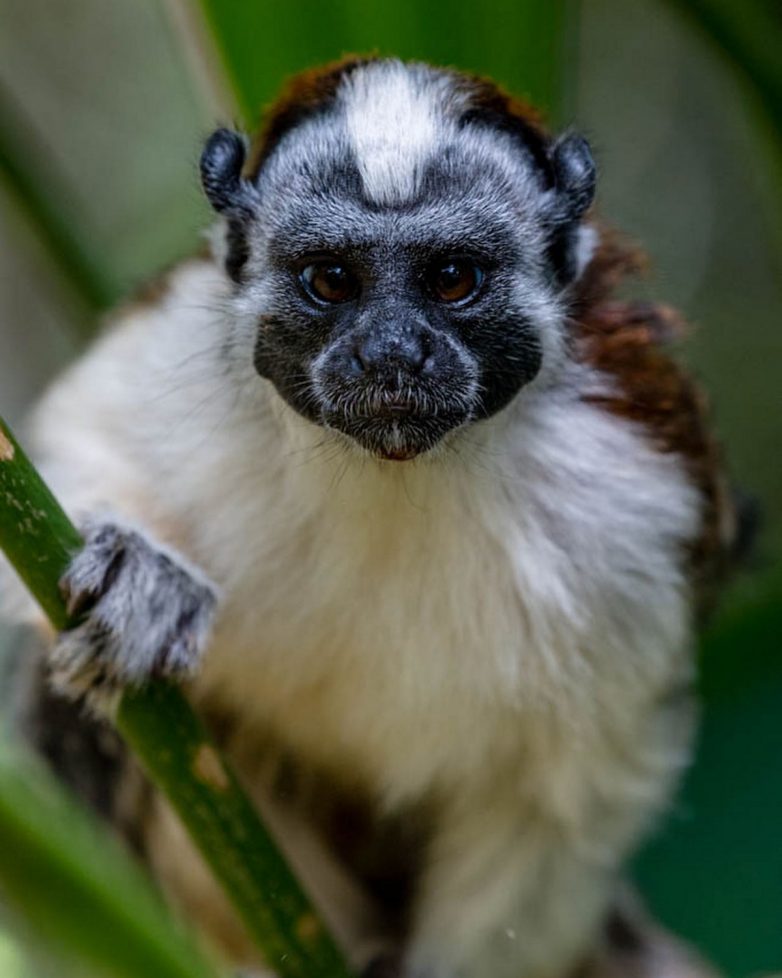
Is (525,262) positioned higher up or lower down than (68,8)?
lower down

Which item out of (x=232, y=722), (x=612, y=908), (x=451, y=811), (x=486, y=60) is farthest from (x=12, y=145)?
(x=612, y=908)

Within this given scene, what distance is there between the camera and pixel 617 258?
2.29 m

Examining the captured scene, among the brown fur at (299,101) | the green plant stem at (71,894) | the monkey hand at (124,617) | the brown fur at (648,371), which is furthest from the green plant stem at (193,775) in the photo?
the brown fur at (648,371)

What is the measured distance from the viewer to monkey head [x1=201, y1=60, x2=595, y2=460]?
68.4 inches

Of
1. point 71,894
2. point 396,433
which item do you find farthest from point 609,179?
point 71,894

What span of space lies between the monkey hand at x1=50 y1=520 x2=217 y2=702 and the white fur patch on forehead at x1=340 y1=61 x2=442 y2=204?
0.57m

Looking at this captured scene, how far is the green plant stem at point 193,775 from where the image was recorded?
60.1 inches

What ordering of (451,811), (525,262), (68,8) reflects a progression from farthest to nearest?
(68,8)
(451,811)
(525,262)

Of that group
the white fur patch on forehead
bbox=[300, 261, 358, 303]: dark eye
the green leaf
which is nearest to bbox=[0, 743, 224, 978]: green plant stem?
bbox=[300, 261, 358, 303]: dark eye

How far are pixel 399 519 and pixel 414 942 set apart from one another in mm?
870

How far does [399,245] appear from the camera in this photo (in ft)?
5.77

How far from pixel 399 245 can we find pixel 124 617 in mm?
589

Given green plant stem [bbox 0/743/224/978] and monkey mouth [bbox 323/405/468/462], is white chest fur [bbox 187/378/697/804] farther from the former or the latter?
green plant stem [bbox 0/743/224/978]

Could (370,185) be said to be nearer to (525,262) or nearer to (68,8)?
(525,262)
